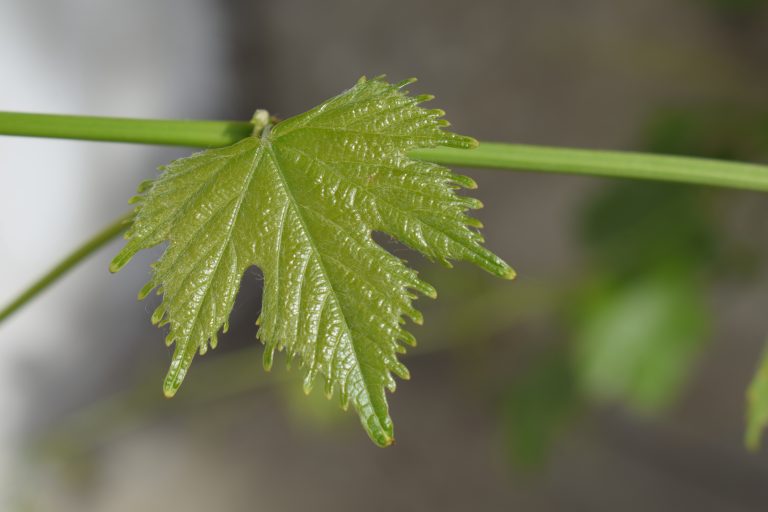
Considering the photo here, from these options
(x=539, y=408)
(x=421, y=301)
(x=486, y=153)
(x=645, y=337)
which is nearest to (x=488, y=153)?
(x=486, y=153)

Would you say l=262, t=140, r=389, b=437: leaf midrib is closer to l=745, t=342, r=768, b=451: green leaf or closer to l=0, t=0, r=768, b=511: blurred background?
l=745, t=342, r=768, b=451: green leaf

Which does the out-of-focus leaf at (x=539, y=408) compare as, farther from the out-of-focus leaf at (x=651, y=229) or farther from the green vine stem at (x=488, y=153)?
the green vine stem at (x=488, y=153)

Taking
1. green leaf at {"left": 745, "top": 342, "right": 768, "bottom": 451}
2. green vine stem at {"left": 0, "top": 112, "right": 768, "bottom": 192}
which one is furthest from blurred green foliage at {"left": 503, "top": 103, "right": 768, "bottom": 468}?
green vine stem at {"left": 0, "top": 112, "right": 768, "bottom": 192}

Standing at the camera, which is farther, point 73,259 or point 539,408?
point 539,408

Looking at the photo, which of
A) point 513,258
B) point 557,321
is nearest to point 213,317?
point 557,321

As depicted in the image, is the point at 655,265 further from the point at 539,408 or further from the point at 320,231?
the point at 320,231

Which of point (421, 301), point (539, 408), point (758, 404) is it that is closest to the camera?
point (758, 404)
